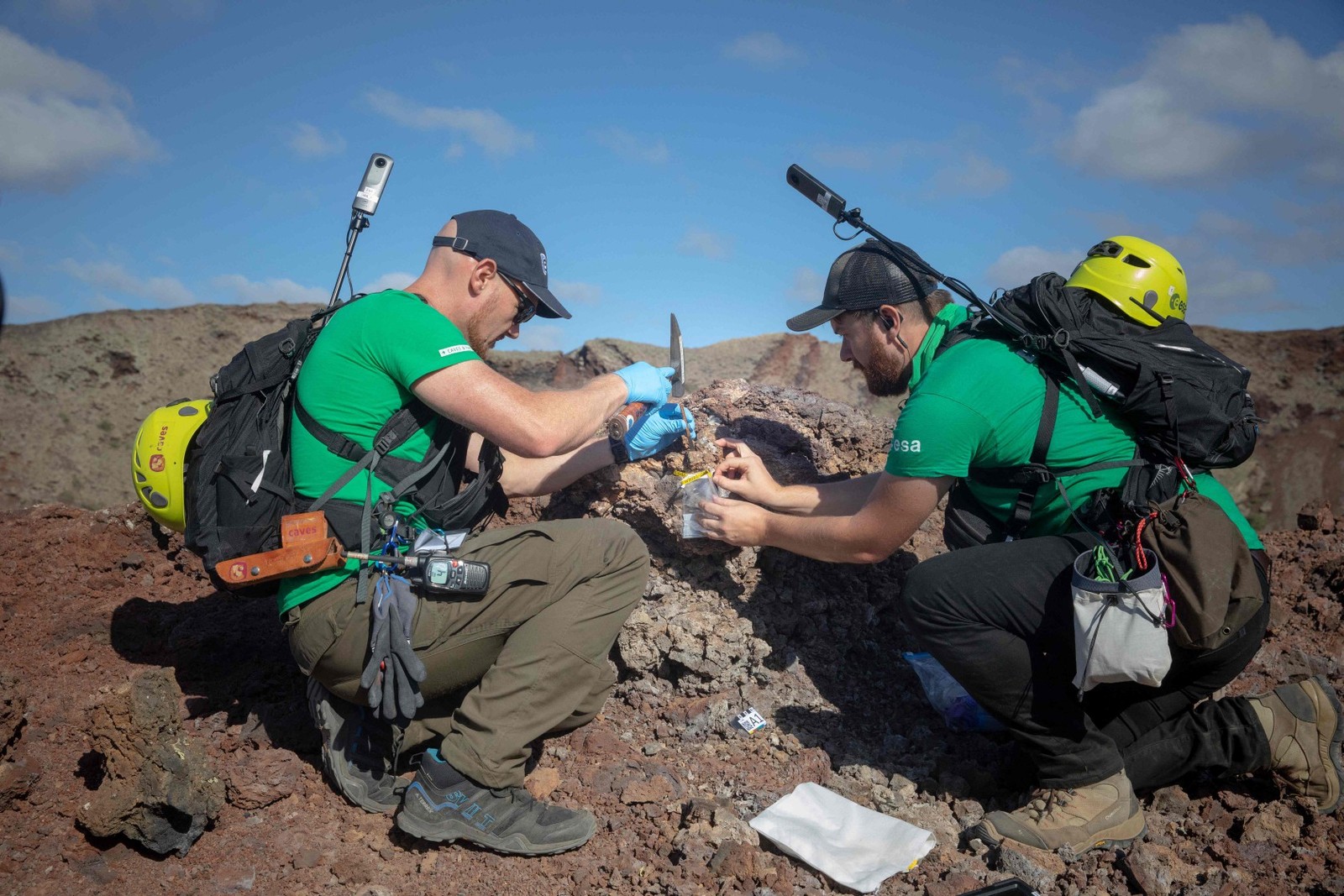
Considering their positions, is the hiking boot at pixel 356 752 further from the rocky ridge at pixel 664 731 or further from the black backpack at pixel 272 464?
the black backpack at pixel 272 464

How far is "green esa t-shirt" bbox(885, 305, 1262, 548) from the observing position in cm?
281

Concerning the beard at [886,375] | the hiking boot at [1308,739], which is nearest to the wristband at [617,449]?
the beard at [886,375]

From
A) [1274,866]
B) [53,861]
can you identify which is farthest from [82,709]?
[1274,866]

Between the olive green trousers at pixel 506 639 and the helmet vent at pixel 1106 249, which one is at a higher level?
the helmet vent at pixel 1106 249

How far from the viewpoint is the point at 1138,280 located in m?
2.98

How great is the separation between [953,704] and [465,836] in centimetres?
202

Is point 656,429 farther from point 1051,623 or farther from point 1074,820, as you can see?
point 1074,820

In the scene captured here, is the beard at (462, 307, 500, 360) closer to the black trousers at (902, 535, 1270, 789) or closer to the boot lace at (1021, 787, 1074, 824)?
the black trousers at (902, 535, 1270, 789)

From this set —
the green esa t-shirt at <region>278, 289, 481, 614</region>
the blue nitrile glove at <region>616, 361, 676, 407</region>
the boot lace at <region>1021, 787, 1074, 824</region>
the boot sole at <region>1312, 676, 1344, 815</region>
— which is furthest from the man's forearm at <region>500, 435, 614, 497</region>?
the boot sole at <region>1312, 676, 1344, 815</region>

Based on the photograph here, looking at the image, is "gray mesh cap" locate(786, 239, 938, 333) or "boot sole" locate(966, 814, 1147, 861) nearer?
"boot sole" locate(966, 814, 1147, 861)

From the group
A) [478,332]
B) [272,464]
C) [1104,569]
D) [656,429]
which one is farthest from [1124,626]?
[272,464]

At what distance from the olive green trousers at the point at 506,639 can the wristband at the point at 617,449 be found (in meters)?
0.56

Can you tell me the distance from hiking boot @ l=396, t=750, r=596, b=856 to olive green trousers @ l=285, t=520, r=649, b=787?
6 centimetres

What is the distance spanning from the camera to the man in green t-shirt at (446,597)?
2.68m
